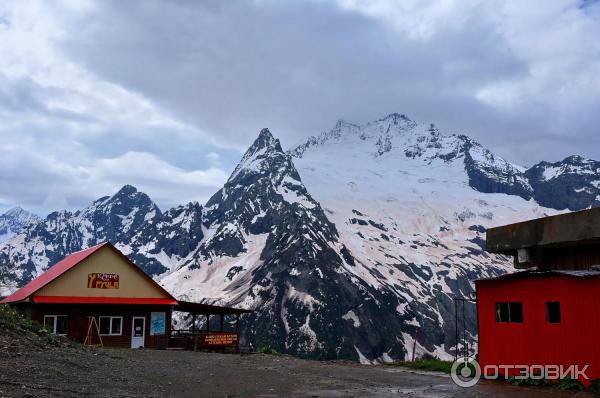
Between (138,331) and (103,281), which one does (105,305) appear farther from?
(138,331)

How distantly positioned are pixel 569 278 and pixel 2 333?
2176cm

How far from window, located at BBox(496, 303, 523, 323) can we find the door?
32468mm

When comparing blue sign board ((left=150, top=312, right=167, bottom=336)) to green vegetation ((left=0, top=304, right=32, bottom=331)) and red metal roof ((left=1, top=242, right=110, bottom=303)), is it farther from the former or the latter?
green vegetation ((left=0, top=304, right=32, bottom=331))

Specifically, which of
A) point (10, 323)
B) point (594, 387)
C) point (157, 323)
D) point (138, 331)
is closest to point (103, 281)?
point (138, 331)

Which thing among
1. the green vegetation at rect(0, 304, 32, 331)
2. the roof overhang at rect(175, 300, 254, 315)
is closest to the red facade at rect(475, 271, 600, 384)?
the green vegetation at rect(0, 304, 32, 331)

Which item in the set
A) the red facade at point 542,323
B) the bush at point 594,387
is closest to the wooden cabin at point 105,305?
the red facade at point 542,323

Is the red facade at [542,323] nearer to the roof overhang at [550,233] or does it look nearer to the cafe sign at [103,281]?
the roof overhang at [550,233]

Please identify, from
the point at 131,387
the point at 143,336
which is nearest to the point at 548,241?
the point at 131,387

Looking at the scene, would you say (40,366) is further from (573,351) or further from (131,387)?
(573,351)

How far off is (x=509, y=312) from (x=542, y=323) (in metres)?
1.72

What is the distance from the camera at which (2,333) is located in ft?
74.1

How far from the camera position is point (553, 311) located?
21781 millimetres

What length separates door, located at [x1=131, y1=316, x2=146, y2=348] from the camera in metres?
47.3

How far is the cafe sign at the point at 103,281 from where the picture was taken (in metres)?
46.4
